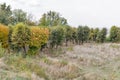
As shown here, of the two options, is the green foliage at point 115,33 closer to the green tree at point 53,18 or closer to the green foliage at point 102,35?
the green foliage at point 102,35

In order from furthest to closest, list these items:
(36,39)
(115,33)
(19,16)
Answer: (19,16)
(115,33)
(36,39)

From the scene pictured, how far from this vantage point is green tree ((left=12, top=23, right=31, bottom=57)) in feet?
112

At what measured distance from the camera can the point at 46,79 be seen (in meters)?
18.6

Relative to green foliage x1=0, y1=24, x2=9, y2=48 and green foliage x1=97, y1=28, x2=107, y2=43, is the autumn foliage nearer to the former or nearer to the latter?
green foliage x1=0, y1=24, x2=9, y2=48

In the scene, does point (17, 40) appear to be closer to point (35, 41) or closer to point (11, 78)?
point (35, 41)

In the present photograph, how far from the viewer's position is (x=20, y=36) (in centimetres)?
3434

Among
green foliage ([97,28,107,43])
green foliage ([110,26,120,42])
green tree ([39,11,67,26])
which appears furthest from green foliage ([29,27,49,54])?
green tree ([39,11,67,26])

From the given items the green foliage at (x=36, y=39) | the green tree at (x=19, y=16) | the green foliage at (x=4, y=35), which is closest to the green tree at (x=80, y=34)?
the green tree at (x=19, y=16)

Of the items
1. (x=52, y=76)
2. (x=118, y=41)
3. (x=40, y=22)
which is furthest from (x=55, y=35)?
(x=40, y=22)

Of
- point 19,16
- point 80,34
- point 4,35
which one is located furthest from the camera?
point 19,16

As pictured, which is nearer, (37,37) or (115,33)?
(37,37)

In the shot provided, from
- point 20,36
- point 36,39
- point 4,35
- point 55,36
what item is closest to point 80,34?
point 55,36

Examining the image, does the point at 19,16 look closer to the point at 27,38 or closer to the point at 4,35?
the point at 27,38

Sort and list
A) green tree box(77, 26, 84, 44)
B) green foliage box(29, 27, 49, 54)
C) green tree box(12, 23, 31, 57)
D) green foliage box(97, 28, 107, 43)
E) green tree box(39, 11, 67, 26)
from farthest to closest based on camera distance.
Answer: green tree box(39, 11, 67, 26) < green foliage box(97, 28, 107, 43) < green tree box(77, 26, 84, 44) < green foliage box(29, 27, 49, 54) < green tree box(12, 23, 31, 57)
